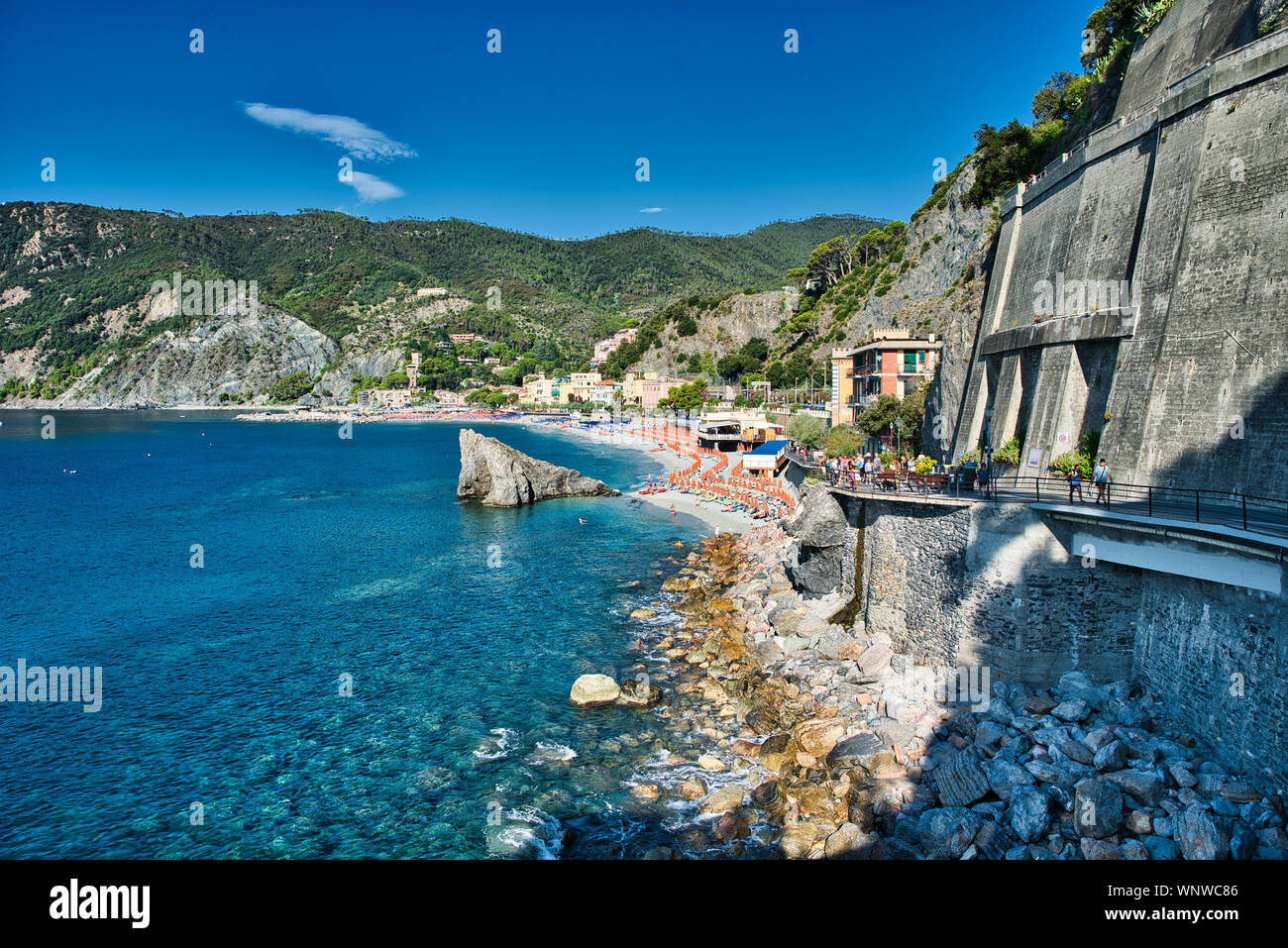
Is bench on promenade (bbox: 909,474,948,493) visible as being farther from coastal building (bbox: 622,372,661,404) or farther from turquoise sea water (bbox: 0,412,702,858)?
coastal building (bbox: 622,372,661,404)

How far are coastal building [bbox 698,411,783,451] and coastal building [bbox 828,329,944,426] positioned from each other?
1867 cm

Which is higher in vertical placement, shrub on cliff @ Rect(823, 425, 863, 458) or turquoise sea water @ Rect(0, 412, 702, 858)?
shrub on cliff @ Rect(823, 425, 863, 458)

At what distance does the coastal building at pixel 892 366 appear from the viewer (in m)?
42.2

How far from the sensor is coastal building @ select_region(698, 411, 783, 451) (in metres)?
66.4

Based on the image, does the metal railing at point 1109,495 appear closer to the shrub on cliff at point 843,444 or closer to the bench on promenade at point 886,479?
the bench on promenade at point 886,479

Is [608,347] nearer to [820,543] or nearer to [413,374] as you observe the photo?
[413,374]

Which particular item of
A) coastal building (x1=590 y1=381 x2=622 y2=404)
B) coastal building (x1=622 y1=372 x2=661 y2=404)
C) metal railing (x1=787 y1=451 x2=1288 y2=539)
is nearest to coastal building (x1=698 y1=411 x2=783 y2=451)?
metal railing (x1=787 y1=451 x2=1288 y2=539)

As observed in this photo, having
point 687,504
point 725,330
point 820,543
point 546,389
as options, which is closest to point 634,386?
point 725,330

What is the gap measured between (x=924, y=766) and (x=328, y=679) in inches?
634

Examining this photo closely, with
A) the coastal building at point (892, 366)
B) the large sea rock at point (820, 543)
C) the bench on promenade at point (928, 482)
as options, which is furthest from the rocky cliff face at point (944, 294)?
the bench on promenade at point (928, 482)

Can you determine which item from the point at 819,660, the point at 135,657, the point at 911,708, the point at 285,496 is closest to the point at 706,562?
the point at 819,660

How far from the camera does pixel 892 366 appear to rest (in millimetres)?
42656

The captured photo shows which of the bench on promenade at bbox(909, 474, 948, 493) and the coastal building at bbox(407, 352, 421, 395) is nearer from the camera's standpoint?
the bench on promenade at bbox(909, 474, 948, 493)

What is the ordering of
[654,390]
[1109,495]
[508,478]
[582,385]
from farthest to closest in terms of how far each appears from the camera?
[582,385], [654,390], [508,478], [1109,495]
